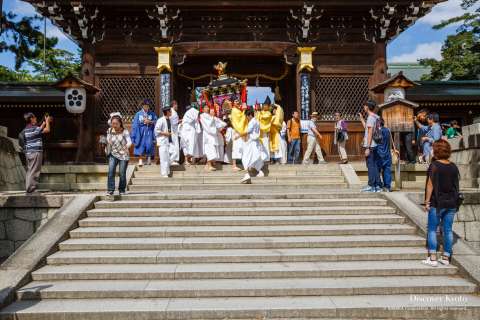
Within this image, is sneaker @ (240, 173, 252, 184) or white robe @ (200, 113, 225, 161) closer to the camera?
sneaker @ (240, 173, 252, 184)

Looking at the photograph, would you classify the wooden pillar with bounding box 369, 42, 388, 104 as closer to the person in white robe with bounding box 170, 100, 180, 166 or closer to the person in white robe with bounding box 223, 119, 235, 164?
the person in white robe with bounding box 223, 119, 235, 164

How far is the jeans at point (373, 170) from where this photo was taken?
800cm

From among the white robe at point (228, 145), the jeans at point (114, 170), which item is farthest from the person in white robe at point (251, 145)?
the jeans at point (114, 170)

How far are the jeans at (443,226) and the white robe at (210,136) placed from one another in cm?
617

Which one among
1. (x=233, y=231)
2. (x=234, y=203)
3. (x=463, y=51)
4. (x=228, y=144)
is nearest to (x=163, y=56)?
(x=228, y=144)

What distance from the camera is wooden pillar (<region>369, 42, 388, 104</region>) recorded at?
1362cm

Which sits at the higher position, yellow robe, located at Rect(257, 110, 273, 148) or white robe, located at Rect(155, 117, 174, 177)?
yellow robe, located at Rect(257, 110, 273, 148)

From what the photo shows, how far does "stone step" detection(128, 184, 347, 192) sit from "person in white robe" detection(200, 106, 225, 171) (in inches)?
41.1

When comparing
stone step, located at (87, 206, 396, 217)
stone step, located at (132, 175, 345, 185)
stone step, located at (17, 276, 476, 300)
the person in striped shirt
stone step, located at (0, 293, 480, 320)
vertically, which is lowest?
stone step, located at (0, 293, 480, 320)

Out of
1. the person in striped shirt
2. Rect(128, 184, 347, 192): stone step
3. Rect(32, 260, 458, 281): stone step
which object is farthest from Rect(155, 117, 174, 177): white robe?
Rect(32, 260, 458, 281): stone step

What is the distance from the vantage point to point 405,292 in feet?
15.9

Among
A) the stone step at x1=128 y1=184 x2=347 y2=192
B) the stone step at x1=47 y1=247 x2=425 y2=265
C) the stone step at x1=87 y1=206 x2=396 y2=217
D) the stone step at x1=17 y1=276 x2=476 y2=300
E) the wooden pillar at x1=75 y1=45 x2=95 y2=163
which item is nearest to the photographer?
the stone step at x1=17 y1=276 x2=476 y2=300

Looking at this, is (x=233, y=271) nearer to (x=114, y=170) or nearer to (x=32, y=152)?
(x=114, y=170)

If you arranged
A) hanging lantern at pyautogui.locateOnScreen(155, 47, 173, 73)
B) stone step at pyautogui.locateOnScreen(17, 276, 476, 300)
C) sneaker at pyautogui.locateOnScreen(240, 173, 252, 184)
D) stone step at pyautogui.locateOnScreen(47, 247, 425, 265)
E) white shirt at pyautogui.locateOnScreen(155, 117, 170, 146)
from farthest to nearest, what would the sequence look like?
hanging lantern at pyautogui.locateOnScreen(155, 47, 173, 73) < white shirt at pyautogui.locateOnScreen(155, 117, 170, 146) < sneaker at pyautogui.locateOnScreen(240, 173, 252, 184) < stone step at pyautogui.locateOnScreen(47, 247, 425, 265) < stone step at pyautogui.locateOnScreen(17, 276, 476, 300)
